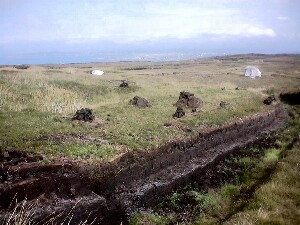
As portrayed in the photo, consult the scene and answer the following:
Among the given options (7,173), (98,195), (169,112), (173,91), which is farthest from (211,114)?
(7,173)

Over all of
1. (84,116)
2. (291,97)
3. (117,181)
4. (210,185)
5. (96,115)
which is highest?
(84,116)

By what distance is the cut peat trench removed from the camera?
15195 millimetres

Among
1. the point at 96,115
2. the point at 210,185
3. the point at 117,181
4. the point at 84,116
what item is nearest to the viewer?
the point at 117,181

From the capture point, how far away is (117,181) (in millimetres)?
18297

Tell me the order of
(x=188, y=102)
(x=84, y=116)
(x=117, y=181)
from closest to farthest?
(x=117, y=181) < (x=84, y=116) < (x=188, y=102)

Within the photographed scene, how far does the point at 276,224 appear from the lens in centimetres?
1386

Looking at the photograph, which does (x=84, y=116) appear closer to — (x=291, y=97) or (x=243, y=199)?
(x=243, y=199)

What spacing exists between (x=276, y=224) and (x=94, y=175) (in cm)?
→ 858

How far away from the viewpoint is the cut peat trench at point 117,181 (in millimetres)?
15195

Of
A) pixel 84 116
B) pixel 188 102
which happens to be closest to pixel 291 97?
pixel 188 102

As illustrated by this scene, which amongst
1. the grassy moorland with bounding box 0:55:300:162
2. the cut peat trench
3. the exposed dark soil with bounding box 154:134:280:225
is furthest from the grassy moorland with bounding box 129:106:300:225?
the grassy moorland with bounding box 0:55:300:162

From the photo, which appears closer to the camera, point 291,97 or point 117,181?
point 117,181

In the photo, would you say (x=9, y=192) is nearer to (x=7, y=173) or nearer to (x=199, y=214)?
(x=7, y=173)

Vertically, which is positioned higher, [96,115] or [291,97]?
[96,115]
